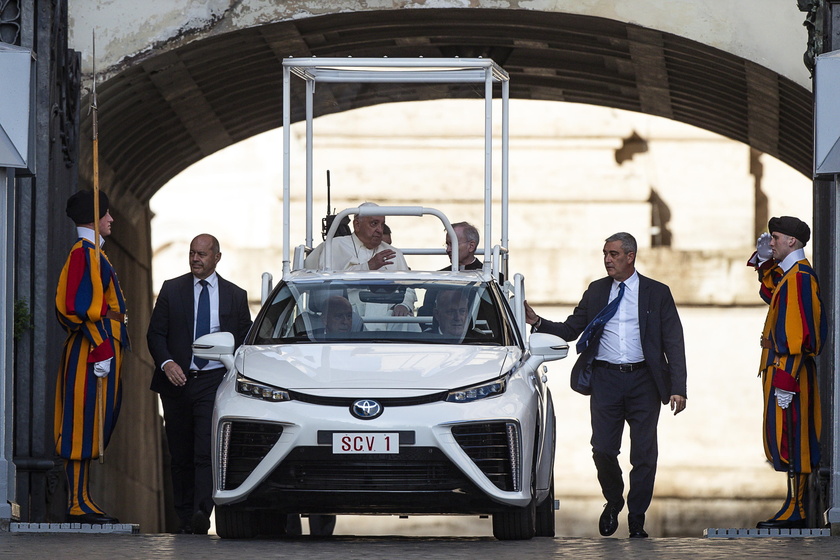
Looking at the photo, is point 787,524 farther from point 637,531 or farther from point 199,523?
point 199,523

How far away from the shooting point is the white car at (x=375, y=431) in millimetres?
8867

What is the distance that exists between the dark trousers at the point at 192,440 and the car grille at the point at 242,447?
2357 millimetres

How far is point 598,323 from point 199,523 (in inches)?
116

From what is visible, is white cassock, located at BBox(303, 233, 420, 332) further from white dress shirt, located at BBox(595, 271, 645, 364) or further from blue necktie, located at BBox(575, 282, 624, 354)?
white dress shirt, located at BBox(595, 271, 645, 364)

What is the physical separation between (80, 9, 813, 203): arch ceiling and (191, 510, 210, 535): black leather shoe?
14.6 ft

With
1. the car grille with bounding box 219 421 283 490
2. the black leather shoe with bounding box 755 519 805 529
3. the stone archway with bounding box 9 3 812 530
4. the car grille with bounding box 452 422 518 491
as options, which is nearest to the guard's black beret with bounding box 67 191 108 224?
the stone archway with bounding box 9 3 812 530

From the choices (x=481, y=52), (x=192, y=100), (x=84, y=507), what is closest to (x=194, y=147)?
(x=192, y=100)

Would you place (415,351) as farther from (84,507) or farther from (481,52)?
(481,52)

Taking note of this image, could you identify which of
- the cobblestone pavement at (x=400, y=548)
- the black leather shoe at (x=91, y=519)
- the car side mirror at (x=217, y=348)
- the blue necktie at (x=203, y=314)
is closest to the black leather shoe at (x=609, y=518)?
the cobblestone pavement at (x=400, y=548)

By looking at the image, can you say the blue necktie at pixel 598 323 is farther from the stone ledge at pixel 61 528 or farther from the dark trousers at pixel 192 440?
the stone ledge at pixel 61 528

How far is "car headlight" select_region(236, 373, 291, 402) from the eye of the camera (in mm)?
9031

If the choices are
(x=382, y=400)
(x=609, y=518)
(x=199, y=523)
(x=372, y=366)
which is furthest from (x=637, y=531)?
(x=382, y=400)

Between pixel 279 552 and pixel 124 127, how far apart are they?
8.28 meters

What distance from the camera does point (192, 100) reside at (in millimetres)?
16609
